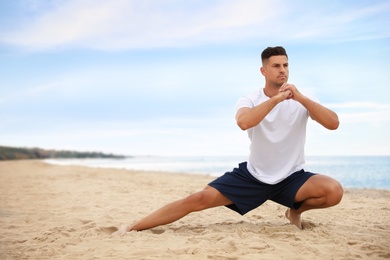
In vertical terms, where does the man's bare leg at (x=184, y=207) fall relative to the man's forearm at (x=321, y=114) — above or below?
below

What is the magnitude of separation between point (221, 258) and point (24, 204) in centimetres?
448

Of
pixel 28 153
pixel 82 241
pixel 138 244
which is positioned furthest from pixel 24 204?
pixel 28 153

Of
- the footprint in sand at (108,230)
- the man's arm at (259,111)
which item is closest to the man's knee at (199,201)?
the man's arm at (259,111)

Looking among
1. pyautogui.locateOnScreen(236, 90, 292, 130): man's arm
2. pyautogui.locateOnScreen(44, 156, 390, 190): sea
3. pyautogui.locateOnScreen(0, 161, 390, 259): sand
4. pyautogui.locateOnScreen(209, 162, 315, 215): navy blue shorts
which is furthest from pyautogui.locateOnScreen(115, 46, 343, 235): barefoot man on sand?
pyautogui.locateOnScreen(44, 156, 390, 190): sea

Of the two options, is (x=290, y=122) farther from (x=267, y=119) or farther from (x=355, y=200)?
(x=355, y=200)

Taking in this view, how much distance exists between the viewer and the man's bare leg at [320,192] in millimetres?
3514

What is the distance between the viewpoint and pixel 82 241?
3529 mm

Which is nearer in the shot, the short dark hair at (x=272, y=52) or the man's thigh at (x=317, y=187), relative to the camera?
the man's thigh at (x=317, y=187)

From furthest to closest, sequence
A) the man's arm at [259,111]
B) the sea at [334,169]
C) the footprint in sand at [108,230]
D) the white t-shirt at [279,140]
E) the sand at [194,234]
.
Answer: the sea at [334,169] → the footprint in sand at [108,230] → the white t-shirt at [279,140] → the man's arm at [259,111] → the sand at [194,234]

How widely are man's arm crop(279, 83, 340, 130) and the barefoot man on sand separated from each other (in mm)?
20

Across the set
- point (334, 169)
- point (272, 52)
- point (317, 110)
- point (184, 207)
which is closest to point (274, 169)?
point (317, 110)

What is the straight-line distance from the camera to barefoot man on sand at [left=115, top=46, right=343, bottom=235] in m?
3.60

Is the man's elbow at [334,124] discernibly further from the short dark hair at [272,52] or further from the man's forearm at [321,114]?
the short dark hair at [272,52]

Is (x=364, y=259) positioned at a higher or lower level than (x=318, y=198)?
lower
